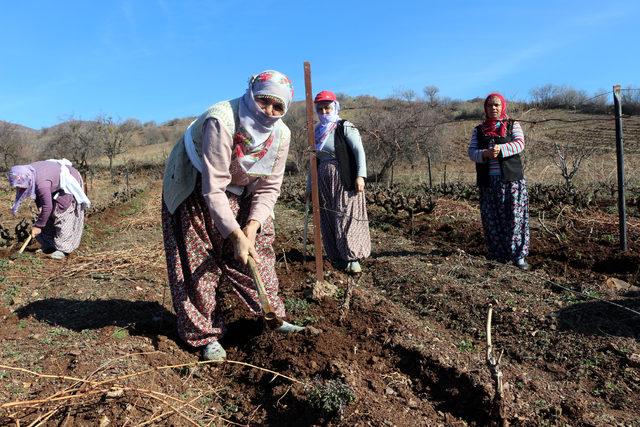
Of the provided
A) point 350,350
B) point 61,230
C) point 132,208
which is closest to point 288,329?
point 350,350

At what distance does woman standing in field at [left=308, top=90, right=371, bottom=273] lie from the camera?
4.61 metres

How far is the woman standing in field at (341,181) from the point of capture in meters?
4.61

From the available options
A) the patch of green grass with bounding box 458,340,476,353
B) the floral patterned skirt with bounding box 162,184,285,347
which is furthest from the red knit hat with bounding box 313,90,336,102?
the patch of green grass with bounding box 458,340,476,353

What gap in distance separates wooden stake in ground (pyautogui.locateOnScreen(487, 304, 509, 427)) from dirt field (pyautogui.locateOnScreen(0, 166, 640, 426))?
0.07 m

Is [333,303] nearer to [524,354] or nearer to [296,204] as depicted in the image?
[524,354]

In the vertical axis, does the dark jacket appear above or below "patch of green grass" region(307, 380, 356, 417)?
above

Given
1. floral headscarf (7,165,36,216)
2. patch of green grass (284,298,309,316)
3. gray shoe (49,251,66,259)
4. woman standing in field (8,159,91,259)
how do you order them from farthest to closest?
gray shoe (49,251,66,259)
woman standing in field (8,159,91,259)
floral headscarf (7,165,36,216)
patch of green grass (284,298,309,316)

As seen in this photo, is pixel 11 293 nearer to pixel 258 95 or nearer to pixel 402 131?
pixel 258 95

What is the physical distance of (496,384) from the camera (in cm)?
209

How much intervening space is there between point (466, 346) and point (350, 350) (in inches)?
31.4

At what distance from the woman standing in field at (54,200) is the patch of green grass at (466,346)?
15.6 ft

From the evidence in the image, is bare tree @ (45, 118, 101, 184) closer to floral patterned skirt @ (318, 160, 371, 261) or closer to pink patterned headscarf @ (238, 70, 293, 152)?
floral patterned skirt @ (318, 160, 371, 261)

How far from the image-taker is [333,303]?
11.9 feet

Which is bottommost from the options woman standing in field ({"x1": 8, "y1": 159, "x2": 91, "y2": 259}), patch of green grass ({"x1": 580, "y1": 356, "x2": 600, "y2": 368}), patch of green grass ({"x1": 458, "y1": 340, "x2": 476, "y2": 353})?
patch of green grass ({"x1": 580, "y1": 356, "x2": 600, "y2": 368})
